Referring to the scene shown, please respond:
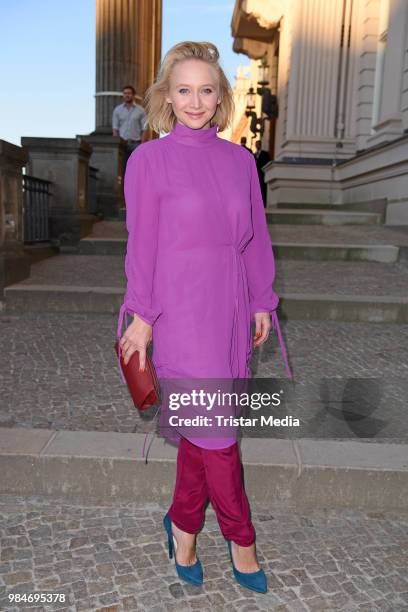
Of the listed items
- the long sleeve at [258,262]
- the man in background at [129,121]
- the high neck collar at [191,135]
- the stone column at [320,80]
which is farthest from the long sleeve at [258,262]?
the stone column at [320,80]

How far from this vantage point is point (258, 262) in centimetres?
211

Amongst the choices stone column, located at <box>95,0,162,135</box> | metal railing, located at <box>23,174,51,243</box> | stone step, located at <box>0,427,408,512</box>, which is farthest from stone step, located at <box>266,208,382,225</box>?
stone step, located at <box>0,427,408,512</box>

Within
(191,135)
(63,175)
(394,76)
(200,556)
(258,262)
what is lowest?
(200,556)

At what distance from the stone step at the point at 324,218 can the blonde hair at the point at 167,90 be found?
9413mm

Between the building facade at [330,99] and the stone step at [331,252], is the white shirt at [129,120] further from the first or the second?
→ the stone step at [331,252]

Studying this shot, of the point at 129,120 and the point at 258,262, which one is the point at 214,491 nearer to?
the point at 258,262

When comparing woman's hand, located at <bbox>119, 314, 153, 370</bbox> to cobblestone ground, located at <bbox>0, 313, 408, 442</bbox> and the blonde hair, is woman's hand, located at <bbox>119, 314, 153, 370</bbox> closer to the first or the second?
the blonde hair

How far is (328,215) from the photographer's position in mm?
11406

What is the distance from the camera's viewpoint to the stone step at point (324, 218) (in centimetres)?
1127

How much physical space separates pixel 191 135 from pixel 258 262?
53 centimetres

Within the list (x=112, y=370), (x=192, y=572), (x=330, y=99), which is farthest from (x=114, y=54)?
(x=192, y=572)

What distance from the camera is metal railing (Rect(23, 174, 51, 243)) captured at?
8445mm

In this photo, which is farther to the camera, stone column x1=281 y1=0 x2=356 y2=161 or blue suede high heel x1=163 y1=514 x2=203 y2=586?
stone column x1=281 y1=0 x2=356 y2=161

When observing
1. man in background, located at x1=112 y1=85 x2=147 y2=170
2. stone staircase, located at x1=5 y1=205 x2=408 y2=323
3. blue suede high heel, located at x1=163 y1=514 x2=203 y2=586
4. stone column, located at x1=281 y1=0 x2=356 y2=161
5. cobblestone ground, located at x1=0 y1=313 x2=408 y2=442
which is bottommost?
blue suede high heel, located at x1=163 y1=514 x2=203 y2=586
